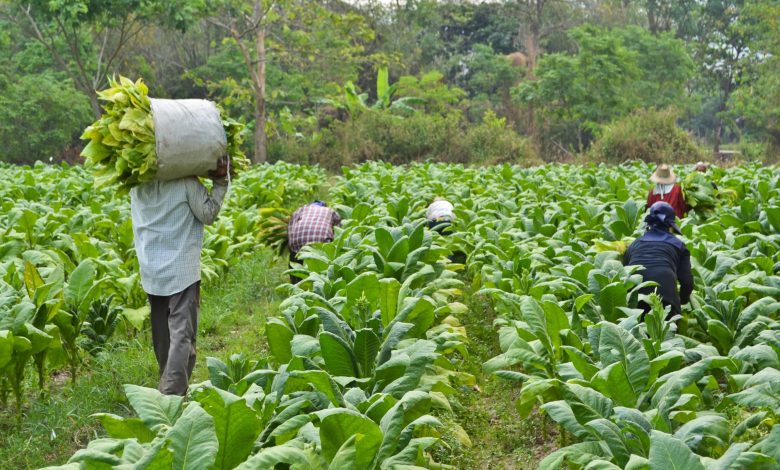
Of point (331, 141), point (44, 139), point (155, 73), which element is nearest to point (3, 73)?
point (44, 139)

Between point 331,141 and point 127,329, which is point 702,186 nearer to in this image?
point 127,329

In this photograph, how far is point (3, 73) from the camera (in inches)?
1373

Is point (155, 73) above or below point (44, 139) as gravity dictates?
above

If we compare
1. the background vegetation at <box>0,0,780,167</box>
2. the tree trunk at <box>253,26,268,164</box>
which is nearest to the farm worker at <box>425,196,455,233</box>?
the background vegetation at <box>0,0,780,167</box>

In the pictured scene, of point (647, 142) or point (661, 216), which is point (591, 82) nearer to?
point (647, 142)

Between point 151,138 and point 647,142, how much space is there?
939 inches

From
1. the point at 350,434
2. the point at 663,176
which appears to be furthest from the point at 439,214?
the point at 350,434

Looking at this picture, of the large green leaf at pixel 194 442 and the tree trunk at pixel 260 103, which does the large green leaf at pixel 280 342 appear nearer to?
the large green leaf at pixel 194 442

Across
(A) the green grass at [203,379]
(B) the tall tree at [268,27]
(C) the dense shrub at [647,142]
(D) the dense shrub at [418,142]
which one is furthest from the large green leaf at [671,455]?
(D) the dense shrub at [418,142]

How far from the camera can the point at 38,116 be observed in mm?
33875

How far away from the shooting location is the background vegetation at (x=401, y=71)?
29.4 m

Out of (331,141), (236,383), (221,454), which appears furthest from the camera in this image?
(331,141)

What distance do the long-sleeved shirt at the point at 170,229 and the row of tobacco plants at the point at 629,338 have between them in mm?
2227

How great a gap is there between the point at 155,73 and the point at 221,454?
40870mm
